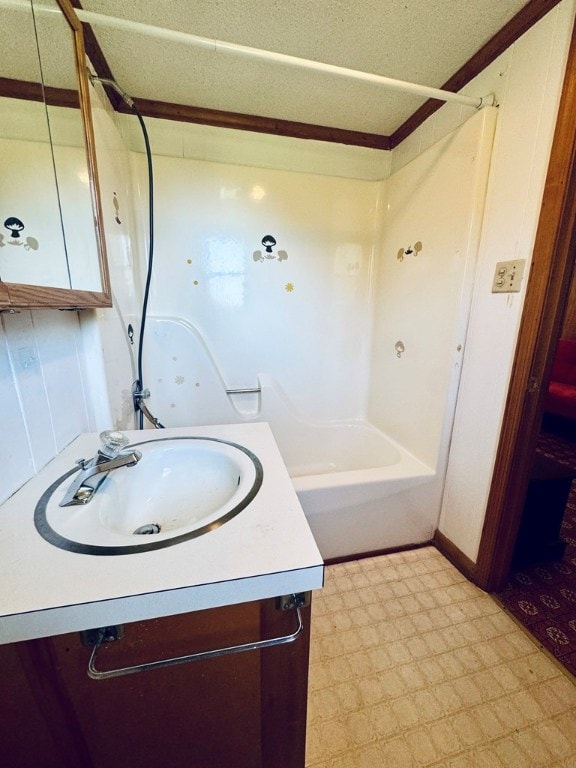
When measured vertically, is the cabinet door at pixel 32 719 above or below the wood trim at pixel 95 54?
below

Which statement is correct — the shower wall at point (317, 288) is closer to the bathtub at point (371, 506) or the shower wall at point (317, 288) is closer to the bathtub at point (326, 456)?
the bathtub at point (326, 456)

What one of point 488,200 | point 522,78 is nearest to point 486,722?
point 488,200

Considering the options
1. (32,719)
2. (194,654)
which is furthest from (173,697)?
(32,719)

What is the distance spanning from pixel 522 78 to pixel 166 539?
189cm

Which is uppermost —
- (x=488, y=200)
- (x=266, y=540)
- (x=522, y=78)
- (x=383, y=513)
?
(x=522, y=78)

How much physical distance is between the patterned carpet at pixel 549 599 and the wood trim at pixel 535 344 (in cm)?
11

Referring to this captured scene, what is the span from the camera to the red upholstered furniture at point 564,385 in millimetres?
2955

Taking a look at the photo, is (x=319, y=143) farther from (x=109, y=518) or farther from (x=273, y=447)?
(x=109, y=518)

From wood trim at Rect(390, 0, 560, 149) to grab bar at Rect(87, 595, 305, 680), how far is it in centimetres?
195

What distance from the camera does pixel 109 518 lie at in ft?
2.33

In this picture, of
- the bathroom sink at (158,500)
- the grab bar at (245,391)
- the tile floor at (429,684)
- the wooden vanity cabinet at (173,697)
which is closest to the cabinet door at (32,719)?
the wooden vanity cabinet at (173,697)

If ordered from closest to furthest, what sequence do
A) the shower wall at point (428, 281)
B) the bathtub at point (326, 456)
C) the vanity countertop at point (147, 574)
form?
the vanity countertop at point (147, 574) < the shower wall at point (428, 281) < the bathtub at point (326, 456)

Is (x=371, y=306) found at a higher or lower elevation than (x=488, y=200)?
lower

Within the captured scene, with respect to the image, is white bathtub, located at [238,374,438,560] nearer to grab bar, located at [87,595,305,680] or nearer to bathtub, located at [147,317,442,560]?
bathtub, located at [147,317,442,560]
